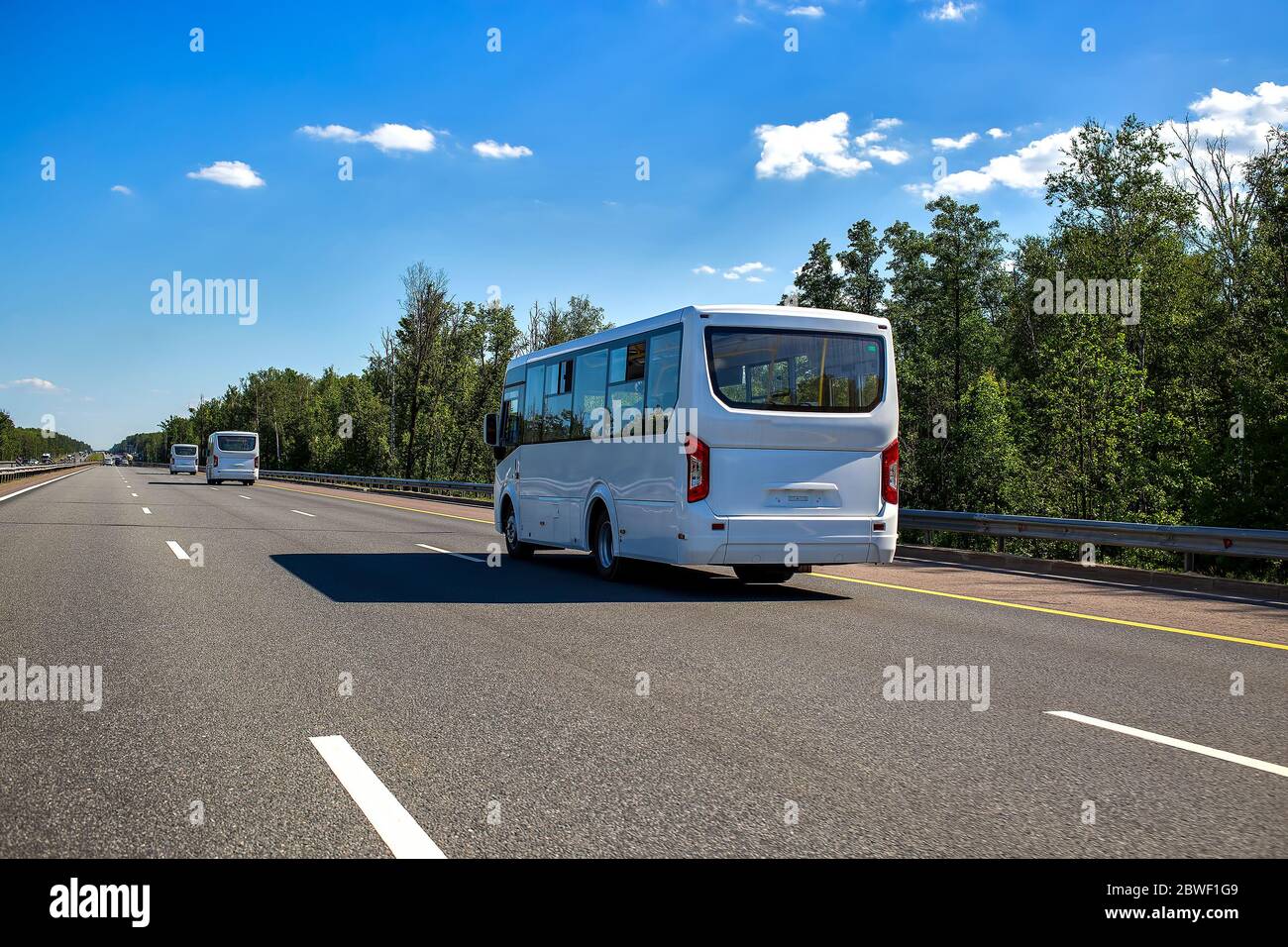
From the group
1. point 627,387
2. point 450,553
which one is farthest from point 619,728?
point 450,553

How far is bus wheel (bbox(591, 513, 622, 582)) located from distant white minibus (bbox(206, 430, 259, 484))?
40353mm

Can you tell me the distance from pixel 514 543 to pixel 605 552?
145 inches

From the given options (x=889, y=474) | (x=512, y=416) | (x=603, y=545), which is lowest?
(x=603, y=545)

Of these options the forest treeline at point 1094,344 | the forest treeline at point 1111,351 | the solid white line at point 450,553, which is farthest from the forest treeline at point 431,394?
the solid white line at point 450,553

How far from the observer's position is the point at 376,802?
13.9 ft

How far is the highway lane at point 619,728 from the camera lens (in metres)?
3.96

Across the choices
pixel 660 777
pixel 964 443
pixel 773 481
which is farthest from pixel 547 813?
pixel 964 443

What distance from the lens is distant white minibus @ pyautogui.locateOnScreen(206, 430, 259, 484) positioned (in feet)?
164

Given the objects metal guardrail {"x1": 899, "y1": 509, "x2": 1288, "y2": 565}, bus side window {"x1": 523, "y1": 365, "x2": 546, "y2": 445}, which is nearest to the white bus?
bus side window {"x1": 523, "y1": 365, "x2": 546, "y2": 445}

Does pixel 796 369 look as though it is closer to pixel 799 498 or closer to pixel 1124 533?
pixel 799 498

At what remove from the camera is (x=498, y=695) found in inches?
251

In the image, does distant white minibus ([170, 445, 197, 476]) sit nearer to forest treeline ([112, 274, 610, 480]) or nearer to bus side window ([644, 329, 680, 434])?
forest treeline ([112, 274, 610, 480])

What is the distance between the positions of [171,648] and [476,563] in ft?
23.7

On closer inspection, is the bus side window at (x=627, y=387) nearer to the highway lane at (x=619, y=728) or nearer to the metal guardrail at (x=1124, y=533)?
the highway lane at (x=619, y=728)
